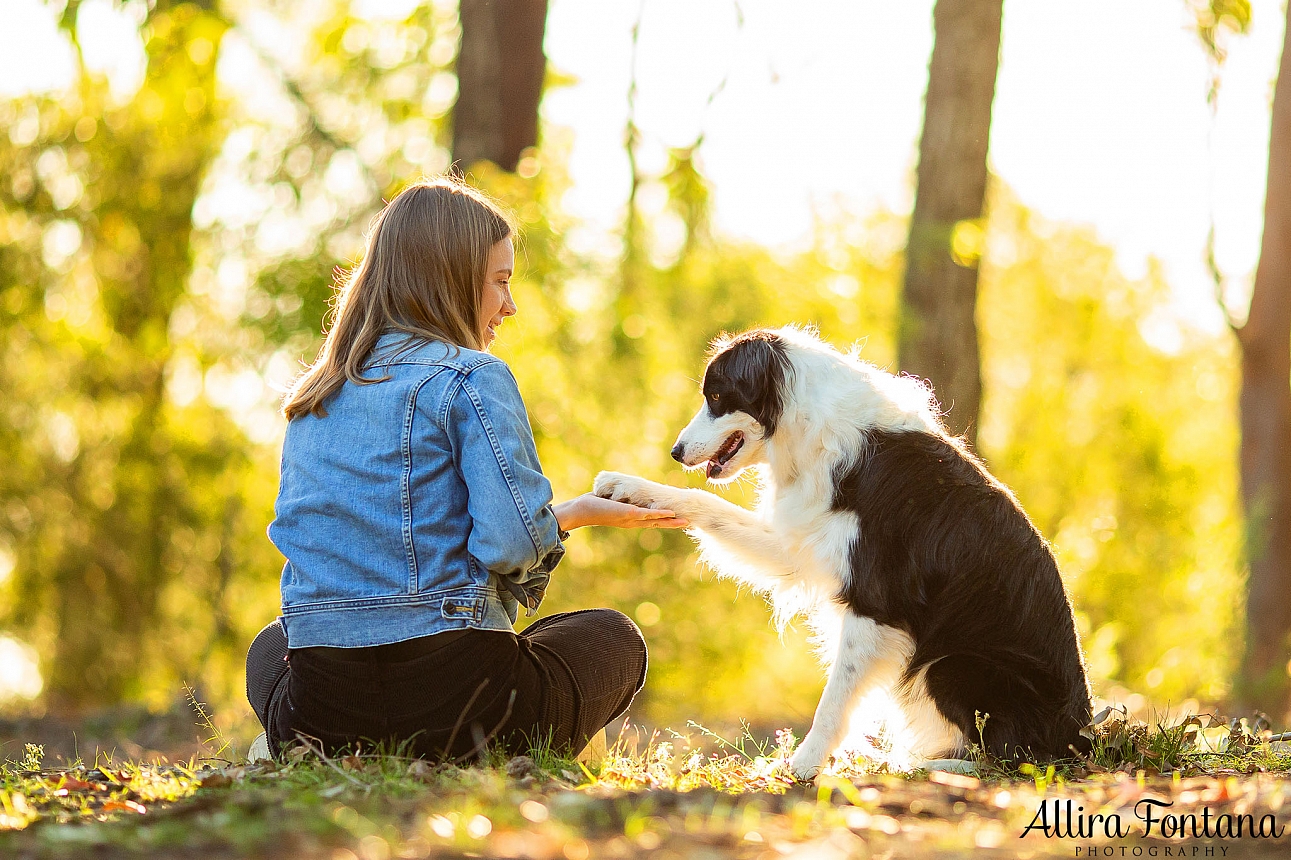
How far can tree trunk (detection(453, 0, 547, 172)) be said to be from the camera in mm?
9648

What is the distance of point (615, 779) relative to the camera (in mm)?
3361

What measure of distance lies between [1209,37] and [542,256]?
5753mm

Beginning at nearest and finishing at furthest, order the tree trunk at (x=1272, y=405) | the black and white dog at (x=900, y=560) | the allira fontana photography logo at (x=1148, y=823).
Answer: the allira fontana photography logo at (x=1148, y=823) < the black and white dog at (x=900, y=560) < the tree trunk at (x=1272, y=405)

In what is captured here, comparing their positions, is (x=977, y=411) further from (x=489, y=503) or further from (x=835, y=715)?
(x=489, y=503)

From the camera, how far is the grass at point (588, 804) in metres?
2.33

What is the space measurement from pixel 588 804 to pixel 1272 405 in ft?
31.1

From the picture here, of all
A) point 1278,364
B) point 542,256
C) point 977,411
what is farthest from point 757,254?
point 1278,364

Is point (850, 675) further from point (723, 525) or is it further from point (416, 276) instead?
point (416, 276)

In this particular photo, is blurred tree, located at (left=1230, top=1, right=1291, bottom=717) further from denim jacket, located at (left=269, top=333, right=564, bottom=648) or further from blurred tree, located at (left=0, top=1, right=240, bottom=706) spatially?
blurred tree, located at (left=0, top=1, right=240, bottom=706)

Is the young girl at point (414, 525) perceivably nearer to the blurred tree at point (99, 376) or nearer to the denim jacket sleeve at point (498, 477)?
the denim jacket sleeve at point (498, 477)

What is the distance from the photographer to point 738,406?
13.5ft

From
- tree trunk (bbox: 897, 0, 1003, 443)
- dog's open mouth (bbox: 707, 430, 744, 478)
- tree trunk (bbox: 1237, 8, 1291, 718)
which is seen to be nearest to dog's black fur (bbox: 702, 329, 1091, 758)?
dog's open mouth (bbox: 707, 430, 744, 478)

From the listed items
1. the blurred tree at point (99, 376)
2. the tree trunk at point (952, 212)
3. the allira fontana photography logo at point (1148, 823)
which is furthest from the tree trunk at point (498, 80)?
the allira fontana photography logo at point (1148, 823)

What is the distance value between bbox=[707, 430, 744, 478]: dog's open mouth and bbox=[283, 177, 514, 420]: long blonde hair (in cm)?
112
